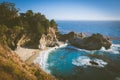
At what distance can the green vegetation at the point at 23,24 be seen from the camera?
67.6 m

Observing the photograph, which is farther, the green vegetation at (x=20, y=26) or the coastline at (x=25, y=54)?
the green vegetation at (x=20, y=26)

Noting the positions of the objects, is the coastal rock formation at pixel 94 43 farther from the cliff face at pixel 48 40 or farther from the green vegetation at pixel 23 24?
the green vegetation at pixel 23 24

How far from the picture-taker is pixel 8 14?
250 feet

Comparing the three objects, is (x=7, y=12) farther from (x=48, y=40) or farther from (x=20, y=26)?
(x=48, y=40)

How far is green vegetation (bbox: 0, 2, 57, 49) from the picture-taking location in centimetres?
6755

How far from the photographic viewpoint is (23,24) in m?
74.7

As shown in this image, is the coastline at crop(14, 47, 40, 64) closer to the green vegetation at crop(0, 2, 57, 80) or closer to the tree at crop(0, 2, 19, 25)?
the green vegetation at crop(0, 2, 57, 80)

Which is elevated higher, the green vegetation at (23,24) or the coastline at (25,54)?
the green vegetation at (23,24)

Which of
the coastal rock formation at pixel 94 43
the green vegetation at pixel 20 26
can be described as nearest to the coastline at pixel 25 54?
the green vegetation at pixel 20 26

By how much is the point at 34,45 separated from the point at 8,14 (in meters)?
18.4

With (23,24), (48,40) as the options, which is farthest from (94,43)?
(23,24)

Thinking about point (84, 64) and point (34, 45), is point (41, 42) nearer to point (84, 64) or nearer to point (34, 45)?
point (34, 45)

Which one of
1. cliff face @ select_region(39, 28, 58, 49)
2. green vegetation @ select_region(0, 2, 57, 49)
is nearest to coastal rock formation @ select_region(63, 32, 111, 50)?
cliff face @ select_region(39, 28, 58, 49)

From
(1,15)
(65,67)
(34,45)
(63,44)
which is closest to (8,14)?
(1,15)
